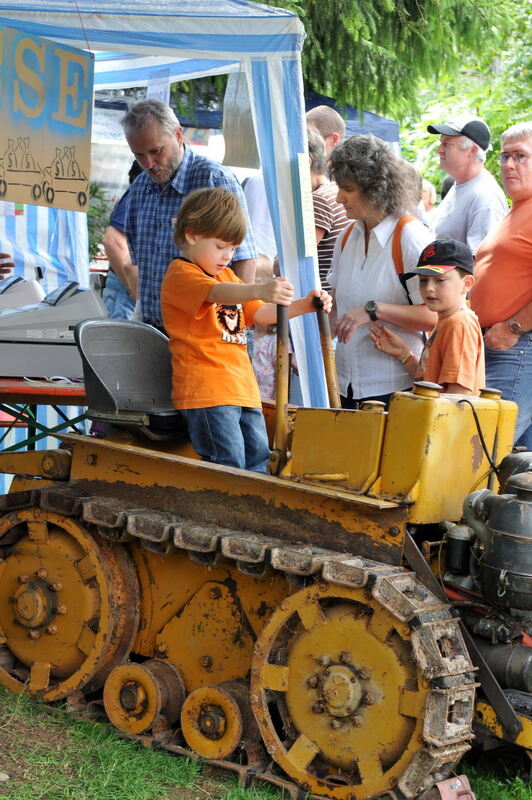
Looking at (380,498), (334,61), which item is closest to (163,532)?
(380,498)

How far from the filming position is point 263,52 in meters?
5.53

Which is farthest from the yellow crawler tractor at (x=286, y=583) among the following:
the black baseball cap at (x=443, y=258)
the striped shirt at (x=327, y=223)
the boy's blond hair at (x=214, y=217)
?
the striped shirt at (x=327, y=223)

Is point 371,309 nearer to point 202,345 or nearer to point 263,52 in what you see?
point 202,345

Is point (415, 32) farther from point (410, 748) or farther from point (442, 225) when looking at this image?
point (410, 748)

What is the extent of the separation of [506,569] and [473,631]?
372 mm

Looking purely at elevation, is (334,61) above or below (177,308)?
above

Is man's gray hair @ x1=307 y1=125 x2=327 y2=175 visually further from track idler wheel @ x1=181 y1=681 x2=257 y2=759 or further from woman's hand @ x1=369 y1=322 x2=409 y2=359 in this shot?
track idler wheel @ x1=181 y1=681 x2=257 y2=759

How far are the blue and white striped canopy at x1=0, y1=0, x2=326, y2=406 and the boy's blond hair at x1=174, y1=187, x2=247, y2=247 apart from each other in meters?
0.78

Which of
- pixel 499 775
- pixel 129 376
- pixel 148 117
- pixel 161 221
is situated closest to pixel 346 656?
pixel 499 775

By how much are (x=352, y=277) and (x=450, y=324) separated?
885mm

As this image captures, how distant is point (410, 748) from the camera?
3820mm

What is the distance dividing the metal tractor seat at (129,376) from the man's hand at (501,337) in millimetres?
1703

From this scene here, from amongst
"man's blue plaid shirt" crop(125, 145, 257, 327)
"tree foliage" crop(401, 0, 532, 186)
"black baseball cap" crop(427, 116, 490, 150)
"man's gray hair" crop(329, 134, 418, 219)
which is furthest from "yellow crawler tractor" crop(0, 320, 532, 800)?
"tree foliage" crop(401, 0, 532, 186)

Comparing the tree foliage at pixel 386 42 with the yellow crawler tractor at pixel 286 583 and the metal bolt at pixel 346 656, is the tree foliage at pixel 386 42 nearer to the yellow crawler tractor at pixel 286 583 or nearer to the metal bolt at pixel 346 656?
the yellow crawler tractor at pixel 286 583
